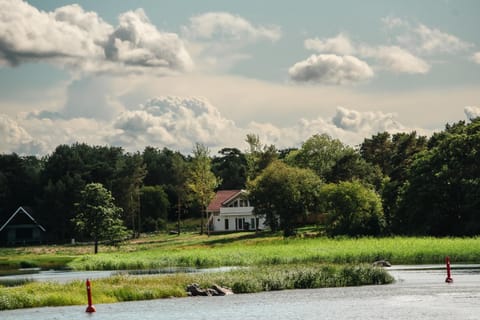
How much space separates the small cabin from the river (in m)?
92.6

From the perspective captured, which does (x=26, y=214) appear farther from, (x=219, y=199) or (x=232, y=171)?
(x=232, y=171)

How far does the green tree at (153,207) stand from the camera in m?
146

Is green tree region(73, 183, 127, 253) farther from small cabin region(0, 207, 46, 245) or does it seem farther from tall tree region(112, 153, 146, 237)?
small cabin region(0, 207, 46, 245)

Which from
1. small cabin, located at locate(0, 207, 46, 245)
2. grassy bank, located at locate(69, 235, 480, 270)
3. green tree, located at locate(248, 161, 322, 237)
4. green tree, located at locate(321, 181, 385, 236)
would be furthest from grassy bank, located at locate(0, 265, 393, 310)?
small cabin, located at locate(0, 207, 46, 245)

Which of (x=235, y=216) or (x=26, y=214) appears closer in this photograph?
(x=235, y=216)

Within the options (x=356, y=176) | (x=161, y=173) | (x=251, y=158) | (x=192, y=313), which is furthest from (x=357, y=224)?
(x=161, y=173)

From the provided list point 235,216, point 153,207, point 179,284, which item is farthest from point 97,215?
point 179,284

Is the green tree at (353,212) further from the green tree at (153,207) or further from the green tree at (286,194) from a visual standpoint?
the green tree at (153,207)

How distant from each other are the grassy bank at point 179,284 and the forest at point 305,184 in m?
34.3

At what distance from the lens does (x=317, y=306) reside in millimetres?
41250

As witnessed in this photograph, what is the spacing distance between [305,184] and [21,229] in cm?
5426

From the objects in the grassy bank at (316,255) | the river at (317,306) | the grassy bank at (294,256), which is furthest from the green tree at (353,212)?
the river at (317,306)

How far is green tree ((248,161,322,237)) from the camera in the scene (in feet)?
342

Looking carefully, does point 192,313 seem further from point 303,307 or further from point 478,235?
point 478,235
